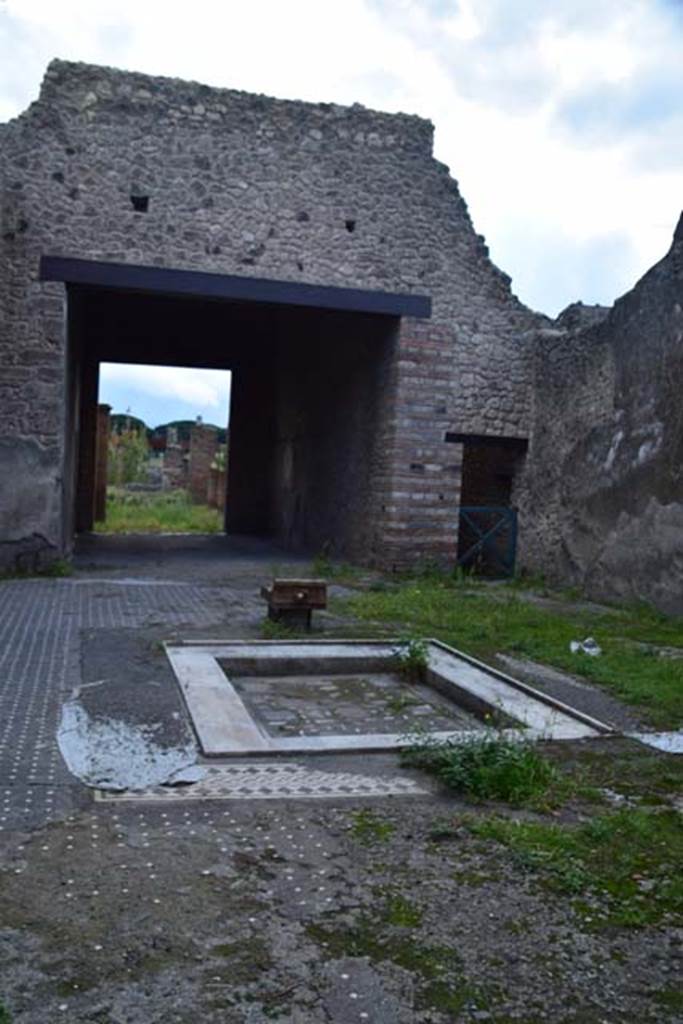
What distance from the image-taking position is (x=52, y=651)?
6.44 metres

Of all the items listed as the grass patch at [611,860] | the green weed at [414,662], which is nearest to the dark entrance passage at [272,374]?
the green weed at [414,662]

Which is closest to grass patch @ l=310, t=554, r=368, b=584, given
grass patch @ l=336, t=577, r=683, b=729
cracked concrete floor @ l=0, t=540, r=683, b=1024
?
grass patch @ l=336, t=577, r=683, b=729

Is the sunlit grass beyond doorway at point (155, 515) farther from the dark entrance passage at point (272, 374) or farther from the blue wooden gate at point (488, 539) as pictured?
the blue wooden gate at point (488, 539)

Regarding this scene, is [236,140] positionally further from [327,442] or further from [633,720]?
[633,720]

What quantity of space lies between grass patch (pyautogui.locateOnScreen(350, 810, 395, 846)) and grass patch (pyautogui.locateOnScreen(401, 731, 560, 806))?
50 centimetres

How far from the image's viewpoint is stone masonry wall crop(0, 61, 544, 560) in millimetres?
10812

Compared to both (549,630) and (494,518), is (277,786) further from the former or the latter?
(494,518)

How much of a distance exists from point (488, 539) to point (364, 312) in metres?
3.56

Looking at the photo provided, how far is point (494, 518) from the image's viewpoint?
13.8 metres

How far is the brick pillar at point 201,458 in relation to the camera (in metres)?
28.4

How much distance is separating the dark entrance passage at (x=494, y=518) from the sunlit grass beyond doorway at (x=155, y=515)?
24.3 feet

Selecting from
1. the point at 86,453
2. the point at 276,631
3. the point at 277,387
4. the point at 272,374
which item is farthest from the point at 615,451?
the point at 86,453

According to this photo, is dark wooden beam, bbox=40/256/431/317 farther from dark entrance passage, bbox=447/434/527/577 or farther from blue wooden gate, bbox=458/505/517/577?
blue wooden gate, bbox=458/505/517/577

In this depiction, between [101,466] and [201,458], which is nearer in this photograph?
[101,466]
